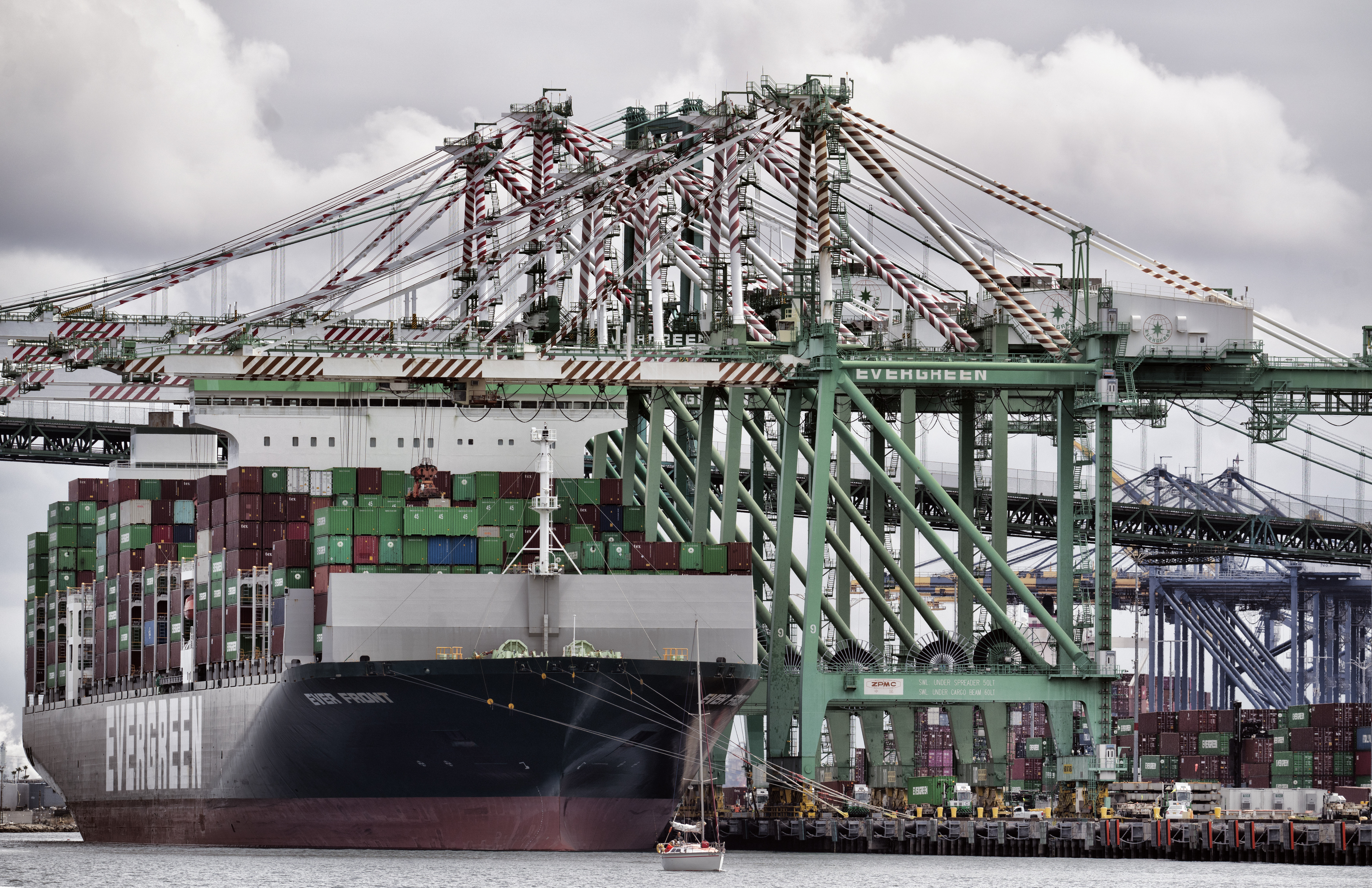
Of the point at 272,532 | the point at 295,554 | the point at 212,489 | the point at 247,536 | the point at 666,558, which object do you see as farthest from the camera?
the point at 212,489

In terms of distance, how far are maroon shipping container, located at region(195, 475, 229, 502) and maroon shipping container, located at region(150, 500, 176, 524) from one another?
175 cm

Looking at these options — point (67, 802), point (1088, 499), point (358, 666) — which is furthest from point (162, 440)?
point (1088, 499)

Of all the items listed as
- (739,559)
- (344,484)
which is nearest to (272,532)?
(344,484)

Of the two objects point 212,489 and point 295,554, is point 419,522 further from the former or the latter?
point 212,489

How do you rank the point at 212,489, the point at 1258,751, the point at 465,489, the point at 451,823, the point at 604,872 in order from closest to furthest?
the point at 604,872 → the point at 451,823 → the point at 465,489 → the point at 212,489 → the point at 1258,751

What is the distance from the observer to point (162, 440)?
78.9m

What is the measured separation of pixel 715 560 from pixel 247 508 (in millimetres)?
12462

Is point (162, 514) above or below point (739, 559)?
above

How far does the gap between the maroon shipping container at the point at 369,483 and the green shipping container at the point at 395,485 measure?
0.17 meters

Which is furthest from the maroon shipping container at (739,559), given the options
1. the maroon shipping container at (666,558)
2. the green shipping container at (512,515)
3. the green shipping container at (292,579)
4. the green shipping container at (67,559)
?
the green shipping container at (67,559)

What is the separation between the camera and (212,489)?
63375 mm

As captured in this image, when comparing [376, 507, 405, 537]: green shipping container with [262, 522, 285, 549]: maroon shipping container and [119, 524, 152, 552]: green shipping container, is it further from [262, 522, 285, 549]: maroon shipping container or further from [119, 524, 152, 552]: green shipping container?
[119, 524, 152, 552]: green shipping container

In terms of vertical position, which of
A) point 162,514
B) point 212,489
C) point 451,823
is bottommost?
point 451,823

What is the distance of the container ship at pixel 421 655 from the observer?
53.4m
